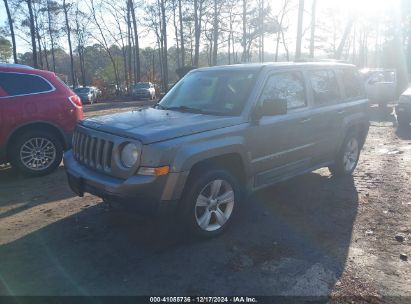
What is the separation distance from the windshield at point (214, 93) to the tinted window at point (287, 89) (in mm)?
250

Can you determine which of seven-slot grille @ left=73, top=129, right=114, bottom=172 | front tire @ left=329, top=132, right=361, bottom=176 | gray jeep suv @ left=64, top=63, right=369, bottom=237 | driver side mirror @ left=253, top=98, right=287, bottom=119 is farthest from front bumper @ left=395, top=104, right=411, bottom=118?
seven-slot grille @ left=73, top=129, right=114, bottom=172

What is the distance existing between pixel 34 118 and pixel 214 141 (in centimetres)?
405

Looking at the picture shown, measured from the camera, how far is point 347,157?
6.84m

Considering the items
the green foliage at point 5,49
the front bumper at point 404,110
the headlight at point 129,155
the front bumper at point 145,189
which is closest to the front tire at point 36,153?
the front bumper at point 145,189

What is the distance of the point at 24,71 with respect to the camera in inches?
272

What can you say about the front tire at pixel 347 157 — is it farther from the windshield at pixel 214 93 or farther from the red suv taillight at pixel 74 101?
the red suv taillight at pixel 74 101

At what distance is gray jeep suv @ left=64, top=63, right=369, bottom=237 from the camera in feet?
12.7

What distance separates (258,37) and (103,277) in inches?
1818

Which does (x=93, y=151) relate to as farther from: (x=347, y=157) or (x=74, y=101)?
(x=347, y=157)

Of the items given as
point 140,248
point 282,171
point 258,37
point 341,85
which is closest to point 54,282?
point 140,248

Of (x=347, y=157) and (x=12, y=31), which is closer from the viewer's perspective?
(x=347, y=157)

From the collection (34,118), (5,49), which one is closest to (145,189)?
(34,118)

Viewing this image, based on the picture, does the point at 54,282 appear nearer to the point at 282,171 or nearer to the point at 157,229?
the point at 157,229

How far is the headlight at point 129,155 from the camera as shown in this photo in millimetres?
3887
